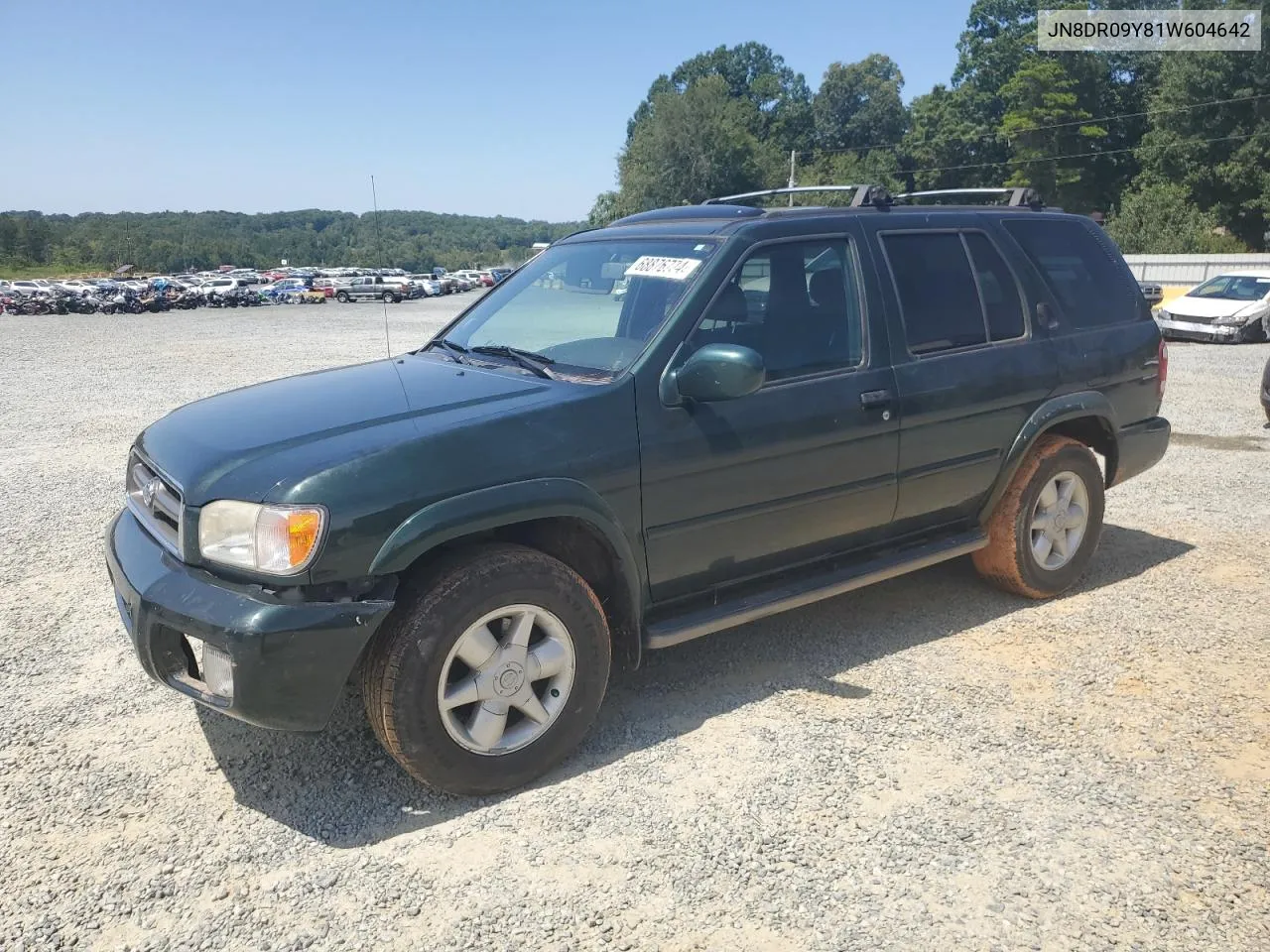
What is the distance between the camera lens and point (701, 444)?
3484 mm

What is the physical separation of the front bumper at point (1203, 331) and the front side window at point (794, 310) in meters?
15.8

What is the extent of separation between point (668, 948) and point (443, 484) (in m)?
1.47

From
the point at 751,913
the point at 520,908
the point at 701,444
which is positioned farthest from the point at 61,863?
the point at 701,444

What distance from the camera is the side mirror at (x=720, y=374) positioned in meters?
3.29

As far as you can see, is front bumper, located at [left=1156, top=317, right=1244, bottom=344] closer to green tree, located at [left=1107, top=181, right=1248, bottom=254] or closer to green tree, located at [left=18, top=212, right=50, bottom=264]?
green tree, located at [left=1107, top=181, right=1248, bottom=254]

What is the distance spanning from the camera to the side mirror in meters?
3.29

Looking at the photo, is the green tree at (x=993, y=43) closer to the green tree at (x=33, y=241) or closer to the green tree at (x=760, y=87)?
the green tree at (x=760, y=87)

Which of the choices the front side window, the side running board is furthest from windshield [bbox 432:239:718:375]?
the side running board

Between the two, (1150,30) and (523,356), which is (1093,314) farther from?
(1150,30)

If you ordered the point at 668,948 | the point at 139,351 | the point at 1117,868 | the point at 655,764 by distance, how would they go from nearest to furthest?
the point at 668,948 → the point at 1117,868 → the point at 655,764 → the point at 139,351

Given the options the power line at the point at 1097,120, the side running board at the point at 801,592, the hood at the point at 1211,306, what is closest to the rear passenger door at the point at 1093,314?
the side running board at the point at 801,592

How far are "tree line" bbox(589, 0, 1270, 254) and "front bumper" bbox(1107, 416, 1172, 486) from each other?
4528 centimetres

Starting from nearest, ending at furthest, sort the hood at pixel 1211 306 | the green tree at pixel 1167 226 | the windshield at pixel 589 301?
1. the windshield at pixel 589 301
2. the hood at pixel 1211 306
3. the green tree at pixel 1167 226

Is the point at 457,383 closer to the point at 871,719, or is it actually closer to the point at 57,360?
the point at 871,719
